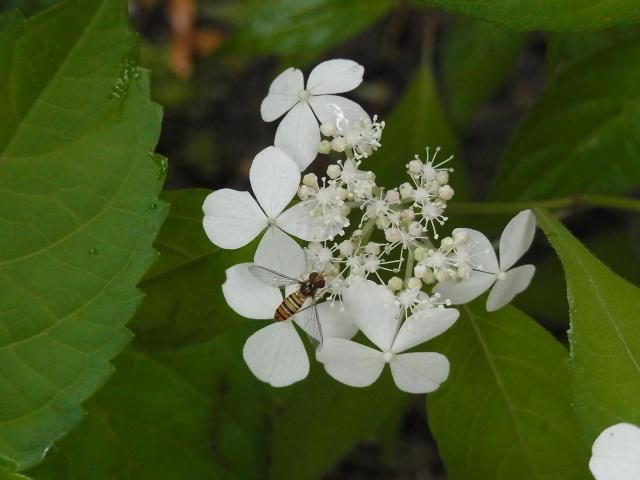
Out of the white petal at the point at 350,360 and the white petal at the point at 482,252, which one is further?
the white petal at the point at 482,252

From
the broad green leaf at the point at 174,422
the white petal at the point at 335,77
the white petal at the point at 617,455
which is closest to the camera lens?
the white petal at the point at 617,455

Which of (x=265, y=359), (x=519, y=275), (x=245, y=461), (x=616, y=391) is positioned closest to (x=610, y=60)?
(x=519, y=275)

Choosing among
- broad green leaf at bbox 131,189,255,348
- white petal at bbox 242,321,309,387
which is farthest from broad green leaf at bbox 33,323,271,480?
white petal at bbox 242,321,309,387

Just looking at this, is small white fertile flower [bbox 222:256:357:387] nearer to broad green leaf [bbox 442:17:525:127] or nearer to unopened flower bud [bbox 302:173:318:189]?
unopened flower bud [bbox 302:173:318:189]

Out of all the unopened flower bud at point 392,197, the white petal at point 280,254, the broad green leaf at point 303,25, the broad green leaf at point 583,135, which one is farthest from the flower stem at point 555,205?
the broad green leaf at point 303,25

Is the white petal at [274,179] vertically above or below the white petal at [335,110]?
below

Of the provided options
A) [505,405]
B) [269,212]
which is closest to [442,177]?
[269,212]

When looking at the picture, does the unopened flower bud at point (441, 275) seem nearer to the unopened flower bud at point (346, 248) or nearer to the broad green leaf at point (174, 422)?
the unopened flower bud at point (346, 248)
